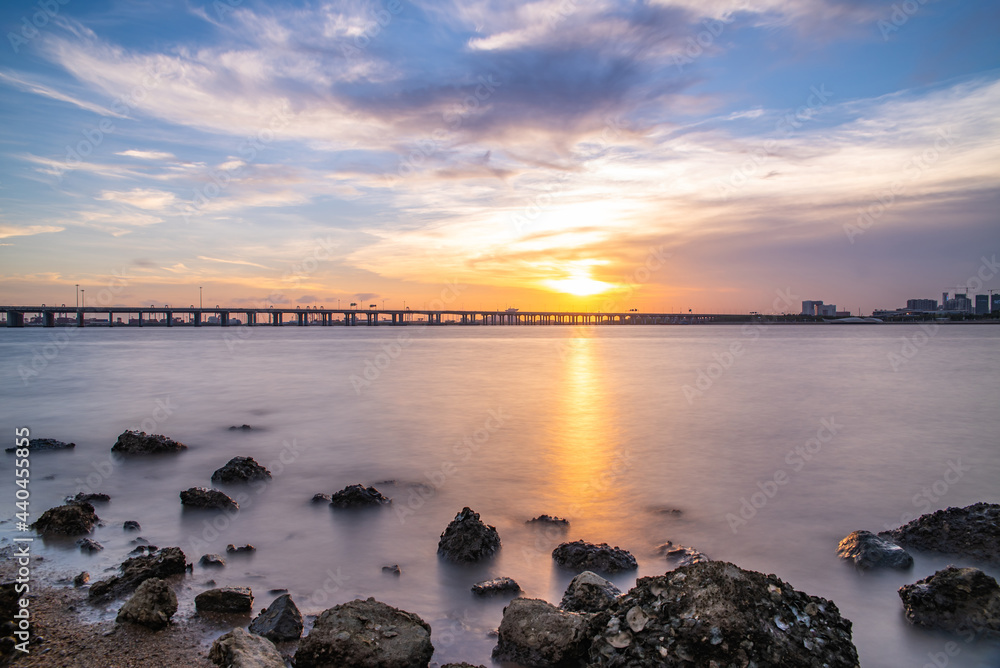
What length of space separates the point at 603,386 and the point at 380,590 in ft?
62.4

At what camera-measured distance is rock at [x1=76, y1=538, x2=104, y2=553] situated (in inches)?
225

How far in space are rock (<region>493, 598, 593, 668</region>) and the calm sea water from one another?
0.39 metres

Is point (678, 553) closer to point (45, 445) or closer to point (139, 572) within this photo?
point (139, 572)

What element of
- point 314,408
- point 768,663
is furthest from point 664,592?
point 314,408

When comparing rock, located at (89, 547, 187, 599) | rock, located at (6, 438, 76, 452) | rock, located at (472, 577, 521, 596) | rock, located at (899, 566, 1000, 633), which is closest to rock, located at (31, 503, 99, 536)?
rock, located at (89, 547, 187, 599)

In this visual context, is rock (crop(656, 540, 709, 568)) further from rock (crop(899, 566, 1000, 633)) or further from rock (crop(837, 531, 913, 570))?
rock (crop(899, 566, 1000, 633))

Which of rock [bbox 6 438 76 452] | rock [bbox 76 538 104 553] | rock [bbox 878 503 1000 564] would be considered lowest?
rock [bbox 6 438 76 452]

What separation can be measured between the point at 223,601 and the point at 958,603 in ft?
18.8

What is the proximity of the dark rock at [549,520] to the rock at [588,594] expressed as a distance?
2494 millimetres

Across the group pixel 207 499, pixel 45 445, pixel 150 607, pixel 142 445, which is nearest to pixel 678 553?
pixel 150 607

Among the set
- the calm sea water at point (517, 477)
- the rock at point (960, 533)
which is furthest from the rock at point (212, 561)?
the rock at point (960, 533)

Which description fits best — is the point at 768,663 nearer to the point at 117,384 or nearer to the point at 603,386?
the point at 603,386

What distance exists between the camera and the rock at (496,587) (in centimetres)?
490

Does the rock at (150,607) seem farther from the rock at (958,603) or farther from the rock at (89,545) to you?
the rock at (958,603)
